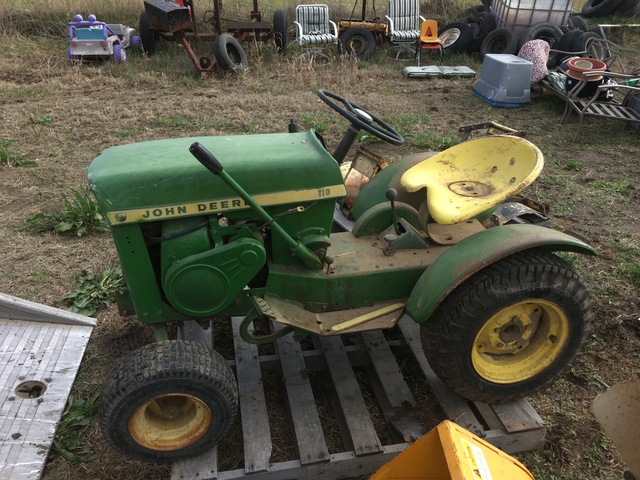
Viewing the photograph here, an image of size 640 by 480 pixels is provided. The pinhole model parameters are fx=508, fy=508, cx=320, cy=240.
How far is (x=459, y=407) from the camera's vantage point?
238 cm

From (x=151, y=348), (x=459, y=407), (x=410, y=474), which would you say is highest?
(x=151, y=348)

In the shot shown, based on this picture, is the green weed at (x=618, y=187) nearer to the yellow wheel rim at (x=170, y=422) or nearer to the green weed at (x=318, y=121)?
the green weed at (x=318, y=121)

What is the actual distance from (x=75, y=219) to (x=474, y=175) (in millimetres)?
2901

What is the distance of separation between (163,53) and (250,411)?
25.5 ft

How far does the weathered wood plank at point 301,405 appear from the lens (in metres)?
2.11

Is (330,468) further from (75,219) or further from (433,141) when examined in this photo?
(433,141)

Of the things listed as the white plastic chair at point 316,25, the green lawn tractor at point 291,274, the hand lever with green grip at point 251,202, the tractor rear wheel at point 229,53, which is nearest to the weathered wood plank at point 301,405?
the green lawn tractor at point 291,274

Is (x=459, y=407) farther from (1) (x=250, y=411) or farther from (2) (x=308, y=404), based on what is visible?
(1) (x=250, y=411)

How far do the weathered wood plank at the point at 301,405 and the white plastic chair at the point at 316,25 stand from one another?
24.7 feet

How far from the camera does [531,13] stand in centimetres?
899

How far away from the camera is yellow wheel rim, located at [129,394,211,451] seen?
2.02m

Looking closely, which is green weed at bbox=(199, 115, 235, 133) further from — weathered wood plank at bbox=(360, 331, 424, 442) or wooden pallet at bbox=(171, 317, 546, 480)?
weathered wood plank at bbox=(360, 331, 424, 442)

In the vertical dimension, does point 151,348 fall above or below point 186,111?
above

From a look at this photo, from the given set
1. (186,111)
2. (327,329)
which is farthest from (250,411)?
(186,111)
